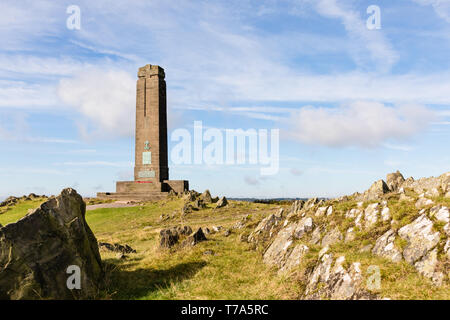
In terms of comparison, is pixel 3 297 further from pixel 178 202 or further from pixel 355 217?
pixel 178 202

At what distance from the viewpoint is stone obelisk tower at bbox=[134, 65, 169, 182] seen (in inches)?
2137

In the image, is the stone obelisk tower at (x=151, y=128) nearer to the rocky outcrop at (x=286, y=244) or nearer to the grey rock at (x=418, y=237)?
the rocky outcrop at (x=286, y=244)

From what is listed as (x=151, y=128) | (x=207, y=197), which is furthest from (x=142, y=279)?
(x=151, y=128)

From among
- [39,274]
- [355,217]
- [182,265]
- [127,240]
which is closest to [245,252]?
[182,265]

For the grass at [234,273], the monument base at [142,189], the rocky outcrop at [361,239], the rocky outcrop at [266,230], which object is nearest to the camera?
the grass at [234,273]

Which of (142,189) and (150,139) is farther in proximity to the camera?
(150,139)

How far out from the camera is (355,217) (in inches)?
480

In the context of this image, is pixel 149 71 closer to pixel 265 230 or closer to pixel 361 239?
pixel 265 230

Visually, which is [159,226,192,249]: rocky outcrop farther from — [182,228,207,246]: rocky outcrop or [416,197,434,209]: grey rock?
[416,197,434,209]: grey rock

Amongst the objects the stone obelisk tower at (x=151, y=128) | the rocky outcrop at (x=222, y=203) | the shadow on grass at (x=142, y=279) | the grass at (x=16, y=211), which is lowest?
the grass at (x=16, y=211)

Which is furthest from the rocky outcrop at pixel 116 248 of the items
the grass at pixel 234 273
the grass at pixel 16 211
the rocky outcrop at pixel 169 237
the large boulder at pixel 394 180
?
the grass at pixel 16 211

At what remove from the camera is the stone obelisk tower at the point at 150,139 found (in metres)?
52.5

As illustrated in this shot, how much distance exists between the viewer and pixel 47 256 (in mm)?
9188

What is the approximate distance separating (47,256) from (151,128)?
47015mm
